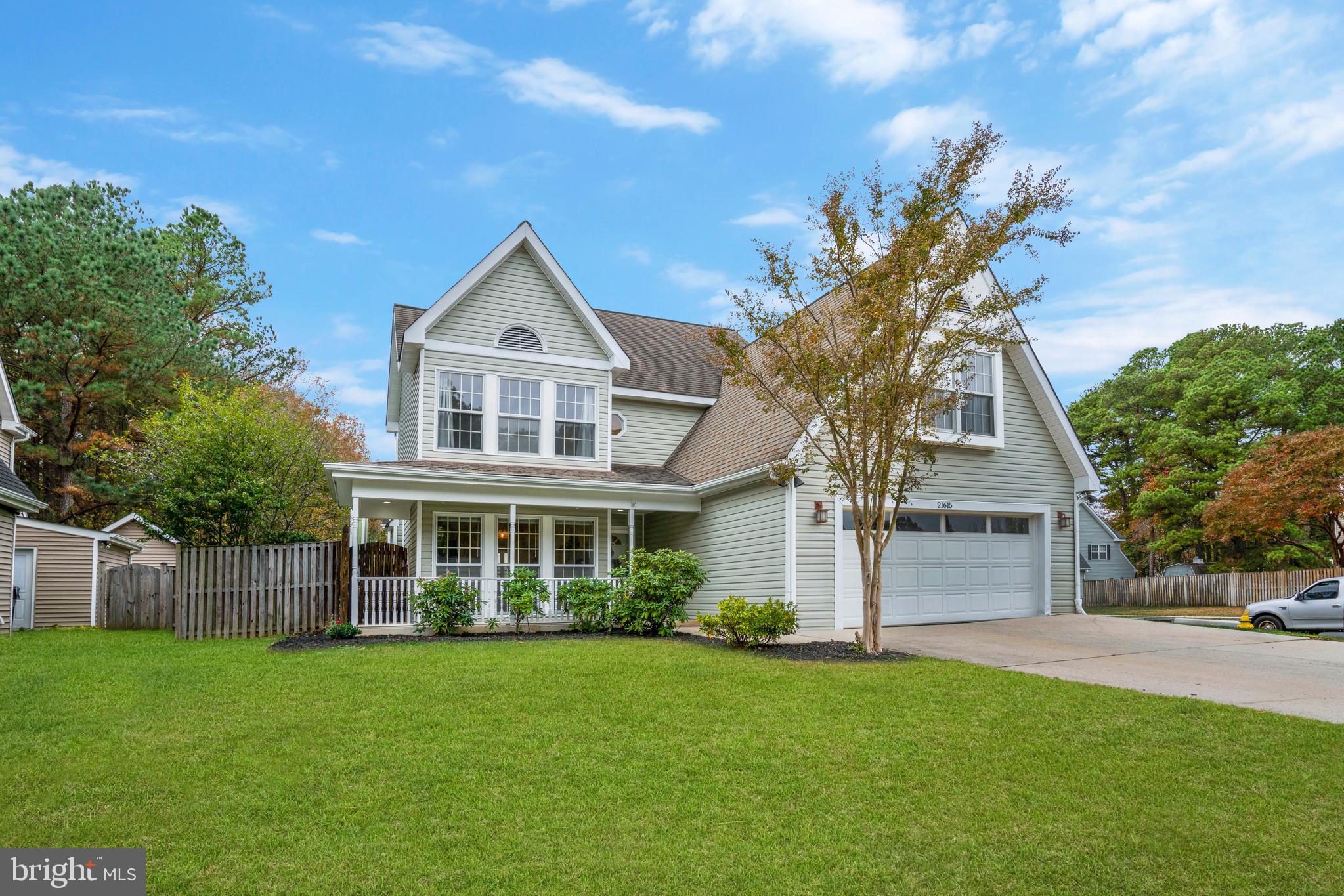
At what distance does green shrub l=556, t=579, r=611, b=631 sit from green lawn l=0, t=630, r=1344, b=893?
5671mm

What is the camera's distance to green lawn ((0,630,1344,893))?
176 inches

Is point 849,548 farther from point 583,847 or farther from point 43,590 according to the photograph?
point 43,590

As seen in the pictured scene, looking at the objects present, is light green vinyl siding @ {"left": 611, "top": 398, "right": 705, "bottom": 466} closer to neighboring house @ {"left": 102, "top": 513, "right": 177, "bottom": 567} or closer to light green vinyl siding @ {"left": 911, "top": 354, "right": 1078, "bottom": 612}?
light green vinyl siding @ {"left": 911, "top": 354, "right": 1078, "bottom": 612}

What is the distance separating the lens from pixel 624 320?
22.6 meters

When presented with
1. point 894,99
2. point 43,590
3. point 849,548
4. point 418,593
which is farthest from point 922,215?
point 43,590

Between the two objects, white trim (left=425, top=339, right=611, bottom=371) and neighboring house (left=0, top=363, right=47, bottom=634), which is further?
neighboring house (left=0, top=363, right=47, bottom=634)

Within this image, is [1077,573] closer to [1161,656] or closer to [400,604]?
[1161,656]

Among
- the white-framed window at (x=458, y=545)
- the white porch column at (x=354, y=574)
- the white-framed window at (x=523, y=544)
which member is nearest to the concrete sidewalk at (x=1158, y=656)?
the white-framed window at (x=523, y=544)

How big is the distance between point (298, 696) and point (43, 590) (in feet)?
60.4

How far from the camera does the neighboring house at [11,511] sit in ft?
58.3

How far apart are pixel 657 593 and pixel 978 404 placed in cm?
737

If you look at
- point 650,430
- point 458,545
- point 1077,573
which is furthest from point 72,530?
point 1077,573

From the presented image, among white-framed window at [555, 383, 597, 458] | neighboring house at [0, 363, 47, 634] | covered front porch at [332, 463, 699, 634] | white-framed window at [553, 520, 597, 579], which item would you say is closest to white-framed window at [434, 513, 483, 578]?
covered front porch at [332, 463, 699, 634]

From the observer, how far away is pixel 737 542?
52.4 ft
